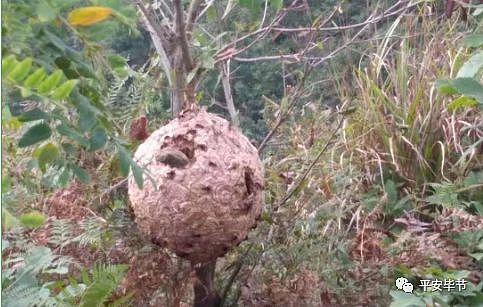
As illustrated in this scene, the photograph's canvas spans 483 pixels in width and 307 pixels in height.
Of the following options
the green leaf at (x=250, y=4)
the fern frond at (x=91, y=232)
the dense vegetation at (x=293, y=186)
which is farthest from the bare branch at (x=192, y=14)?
the green leaf at (x=250, y=4)

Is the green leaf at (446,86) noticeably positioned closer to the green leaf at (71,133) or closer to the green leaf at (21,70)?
the green leaf at (71,133)

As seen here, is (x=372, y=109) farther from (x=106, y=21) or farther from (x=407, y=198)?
(x=106, y=21)

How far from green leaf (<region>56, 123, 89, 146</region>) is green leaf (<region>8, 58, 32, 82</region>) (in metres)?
0.16

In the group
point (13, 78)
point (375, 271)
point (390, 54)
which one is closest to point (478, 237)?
point (375, 271)

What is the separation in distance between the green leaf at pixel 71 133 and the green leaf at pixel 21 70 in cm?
16

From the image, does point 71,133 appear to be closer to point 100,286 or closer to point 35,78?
point 35,78

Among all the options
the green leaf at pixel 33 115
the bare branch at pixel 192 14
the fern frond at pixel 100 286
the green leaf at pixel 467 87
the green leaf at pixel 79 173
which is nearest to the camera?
the green leaf at pixel 33 115

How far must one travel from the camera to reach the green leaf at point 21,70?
0.74 meters

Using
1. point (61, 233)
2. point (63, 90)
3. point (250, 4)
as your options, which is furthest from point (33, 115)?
point (61, 233)

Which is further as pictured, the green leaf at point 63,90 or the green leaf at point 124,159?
the green leaf at point 124,159

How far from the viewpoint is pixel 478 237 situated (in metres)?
2.43

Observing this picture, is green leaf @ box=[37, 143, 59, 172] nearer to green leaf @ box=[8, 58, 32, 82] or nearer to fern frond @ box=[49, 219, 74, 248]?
green leaf @ box=[8, 58, 32, 82]

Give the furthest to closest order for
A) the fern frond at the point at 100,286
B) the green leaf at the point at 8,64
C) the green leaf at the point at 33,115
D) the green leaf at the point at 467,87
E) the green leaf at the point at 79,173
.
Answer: the green leaf at the point at 467,87 → the fern frond at the point at 100,286 → the green leaf at the point at 79,173 → the green leaf at the point at 33,115 → the green leaf at the point at 8,64

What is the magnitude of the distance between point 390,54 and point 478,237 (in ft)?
5.20
